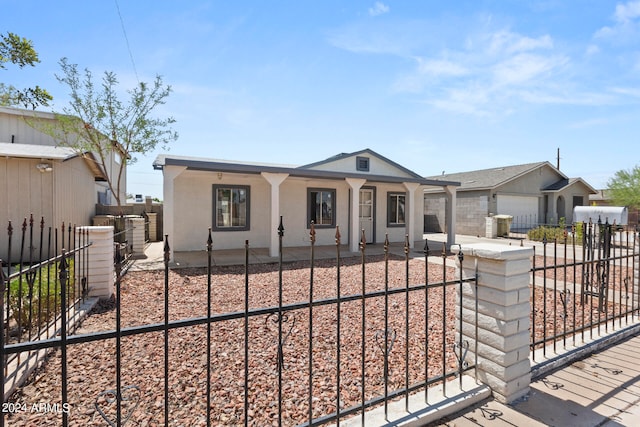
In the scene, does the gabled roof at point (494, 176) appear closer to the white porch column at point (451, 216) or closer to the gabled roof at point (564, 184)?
the gabled roof at point (564, 184)

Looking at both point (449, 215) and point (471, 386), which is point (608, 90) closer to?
point (449, 215)

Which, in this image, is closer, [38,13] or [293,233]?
[38,13]

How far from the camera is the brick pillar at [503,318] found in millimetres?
2326

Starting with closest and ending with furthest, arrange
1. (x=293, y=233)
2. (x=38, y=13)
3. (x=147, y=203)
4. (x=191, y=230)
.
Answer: (x=38, y=13) → (x=191, y=230) → (x=293, y=233) → (x=147, y=203)

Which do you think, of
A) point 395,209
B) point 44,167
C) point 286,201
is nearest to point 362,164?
point 395,209

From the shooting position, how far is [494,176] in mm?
19688

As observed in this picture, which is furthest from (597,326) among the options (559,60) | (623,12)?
(559,60)

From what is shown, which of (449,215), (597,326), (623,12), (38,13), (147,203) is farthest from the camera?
(147,203)

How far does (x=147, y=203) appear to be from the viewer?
13.3m

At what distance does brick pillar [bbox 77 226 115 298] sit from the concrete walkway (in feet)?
17.0

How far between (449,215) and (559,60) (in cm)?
684

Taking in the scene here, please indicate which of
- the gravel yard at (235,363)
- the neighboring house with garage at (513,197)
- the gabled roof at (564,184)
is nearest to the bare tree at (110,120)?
the gravel yard at (235,363)

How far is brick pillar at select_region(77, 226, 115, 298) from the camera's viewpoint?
4716mm

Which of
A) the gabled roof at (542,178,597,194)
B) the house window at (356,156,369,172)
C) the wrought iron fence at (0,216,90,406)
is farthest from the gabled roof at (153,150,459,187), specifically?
the gabled roof at (542,178,597,194)
